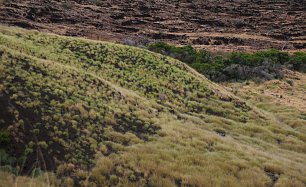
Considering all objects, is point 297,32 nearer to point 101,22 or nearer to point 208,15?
point 208,15

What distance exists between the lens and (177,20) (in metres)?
63.4

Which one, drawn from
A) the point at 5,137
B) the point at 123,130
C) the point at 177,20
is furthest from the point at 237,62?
the point at 5,137

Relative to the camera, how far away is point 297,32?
61.3 metres

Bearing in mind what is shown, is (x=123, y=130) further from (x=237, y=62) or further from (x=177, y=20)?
(x=177, y=20)

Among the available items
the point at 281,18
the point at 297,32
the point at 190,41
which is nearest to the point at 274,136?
the point at 190,41

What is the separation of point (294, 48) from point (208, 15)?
56.4 feet

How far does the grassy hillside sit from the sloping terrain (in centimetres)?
2341

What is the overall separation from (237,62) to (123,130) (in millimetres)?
32263

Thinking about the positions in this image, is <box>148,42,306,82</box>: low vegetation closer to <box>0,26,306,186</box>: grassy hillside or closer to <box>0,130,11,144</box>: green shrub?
<box>0,26,306,186</box>: grassy hillside

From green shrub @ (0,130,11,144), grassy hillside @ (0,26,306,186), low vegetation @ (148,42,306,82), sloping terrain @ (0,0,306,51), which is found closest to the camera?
green shrub @ (0,130,11,144)

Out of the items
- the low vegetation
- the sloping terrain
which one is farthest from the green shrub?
the sloping terrain

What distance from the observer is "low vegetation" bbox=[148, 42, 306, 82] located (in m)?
42.1

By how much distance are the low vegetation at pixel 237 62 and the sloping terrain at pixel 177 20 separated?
5140 millimetres

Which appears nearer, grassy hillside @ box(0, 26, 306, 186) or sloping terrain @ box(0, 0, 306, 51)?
grassy hillside @ box(0, 26, 306, 186)
